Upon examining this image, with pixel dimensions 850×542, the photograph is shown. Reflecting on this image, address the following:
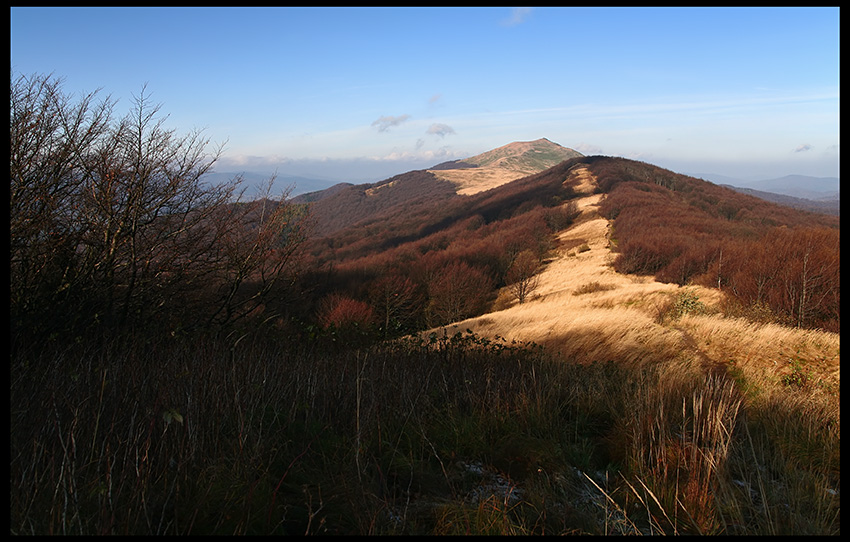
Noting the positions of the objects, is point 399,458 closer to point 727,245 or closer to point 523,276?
point 523,276

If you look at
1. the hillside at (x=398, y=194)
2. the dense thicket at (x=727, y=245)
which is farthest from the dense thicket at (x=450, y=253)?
the hillside at (x=398, y=194)

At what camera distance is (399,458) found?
2887mm

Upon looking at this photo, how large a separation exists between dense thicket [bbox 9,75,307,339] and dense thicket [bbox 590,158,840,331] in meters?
14.2

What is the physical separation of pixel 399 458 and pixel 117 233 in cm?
598

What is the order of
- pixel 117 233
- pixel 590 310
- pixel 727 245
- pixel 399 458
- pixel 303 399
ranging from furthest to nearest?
pixel 727 245
pixel 590 310
pixel 117 233
pixel 303 399
pixel 399 458

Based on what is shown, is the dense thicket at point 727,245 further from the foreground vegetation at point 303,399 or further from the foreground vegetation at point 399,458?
the foreground vegetation at point 399,458

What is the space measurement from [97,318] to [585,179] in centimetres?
7044

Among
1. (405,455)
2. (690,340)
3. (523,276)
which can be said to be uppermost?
(405,455)

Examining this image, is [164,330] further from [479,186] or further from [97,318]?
[479,186]

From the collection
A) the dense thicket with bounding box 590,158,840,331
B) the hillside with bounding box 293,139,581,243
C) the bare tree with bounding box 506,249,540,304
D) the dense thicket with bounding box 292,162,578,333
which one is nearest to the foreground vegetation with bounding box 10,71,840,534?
the dense thicket with bounding box 590,158,840,331

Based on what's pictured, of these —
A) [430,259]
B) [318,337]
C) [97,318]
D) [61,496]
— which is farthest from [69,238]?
[430,259]

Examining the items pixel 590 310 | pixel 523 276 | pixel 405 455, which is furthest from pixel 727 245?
pixel 405 455

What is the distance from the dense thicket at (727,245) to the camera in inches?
582

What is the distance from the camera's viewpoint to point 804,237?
17.1m
